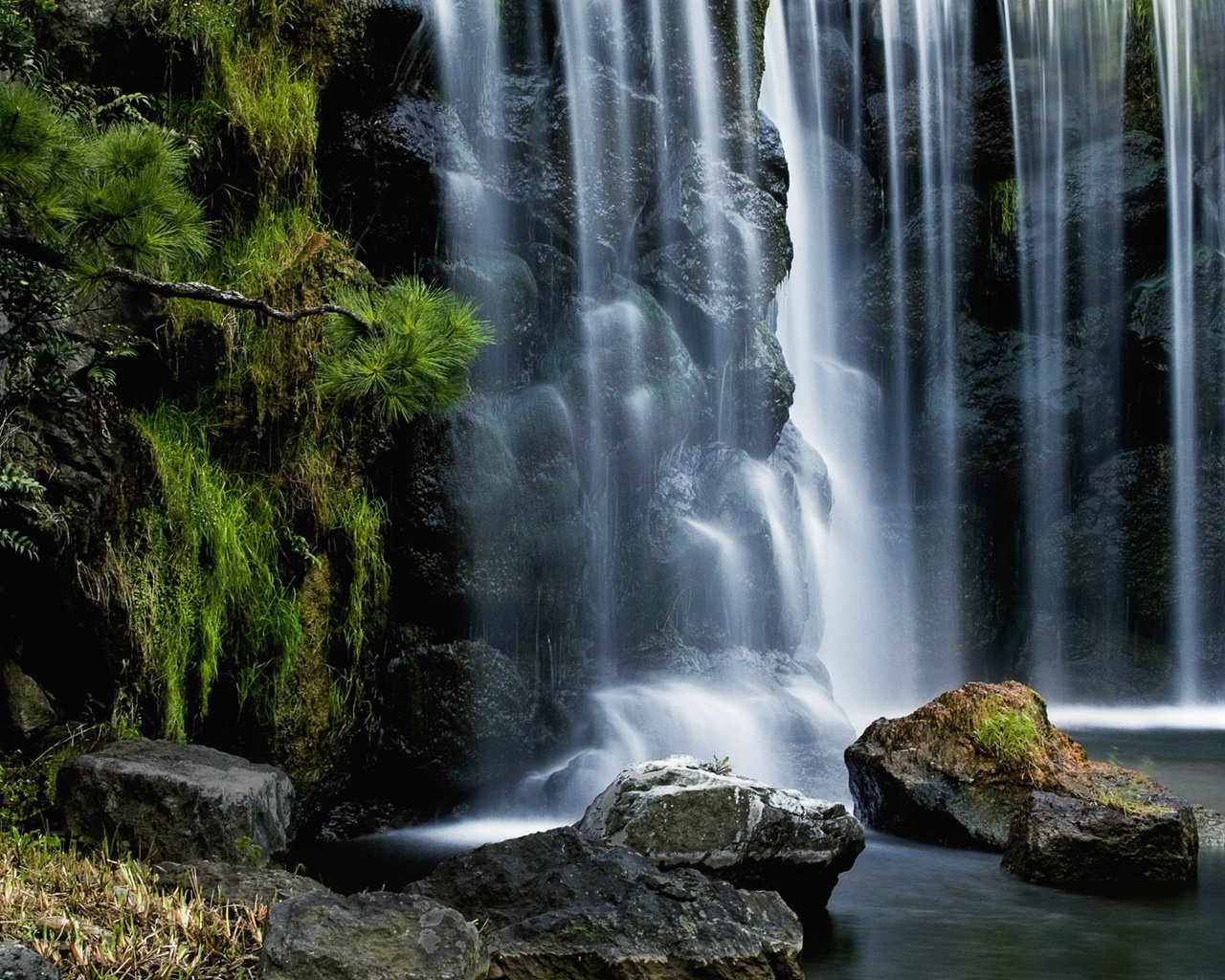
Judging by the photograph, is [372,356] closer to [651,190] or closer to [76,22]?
[76,22]

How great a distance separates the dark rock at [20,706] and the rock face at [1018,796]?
505 cm

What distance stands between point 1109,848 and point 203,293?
5.67 meters

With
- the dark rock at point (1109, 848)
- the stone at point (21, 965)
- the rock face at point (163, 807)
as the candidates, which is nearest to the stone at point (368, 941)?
the stone at point (21, 965)

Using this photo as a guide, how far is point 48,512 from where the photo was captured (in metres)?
6.38

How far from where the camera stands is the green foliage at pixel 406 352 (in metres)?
6.42

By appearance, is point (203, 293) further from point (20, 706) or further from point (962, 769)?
point (962, 769)

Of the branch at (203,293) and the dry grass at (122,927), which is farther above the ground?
the branch at (203,293)

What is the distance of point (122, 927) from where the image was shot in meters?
4.29

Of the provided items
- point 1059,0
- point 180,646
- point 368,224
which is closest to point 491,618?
point 180,646

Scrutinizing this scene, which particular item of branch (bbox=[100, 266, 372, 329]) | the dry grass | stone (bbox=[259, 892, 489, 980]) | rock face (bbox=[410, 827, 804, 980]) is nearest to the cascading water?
branch (bbox=[100, 266, 372, 329])

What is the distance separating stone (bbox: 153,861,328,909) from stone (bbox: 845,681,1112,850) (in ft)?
13.7

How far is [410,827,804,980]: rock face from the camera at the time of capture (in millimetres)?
4703

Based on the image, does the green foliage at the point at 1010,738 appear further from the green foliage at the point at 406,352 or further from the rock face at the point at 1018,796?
the green foliage at the point at 406,352

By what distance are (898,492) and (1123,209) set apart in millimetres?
4959
